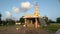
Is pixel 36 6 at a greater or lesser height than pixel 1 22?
greater

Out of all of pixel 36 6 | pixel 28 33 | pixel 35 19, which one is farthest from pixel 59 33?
pixel 35 19

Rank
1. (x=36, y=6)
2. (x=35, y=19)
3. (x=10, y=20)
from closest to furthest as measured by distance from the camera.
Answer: (x=36, y=6), (x=35, y=19), (x=10, y=20)

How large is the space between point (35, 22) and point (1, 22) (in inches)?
408

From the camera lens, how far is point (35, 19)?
28.1 m

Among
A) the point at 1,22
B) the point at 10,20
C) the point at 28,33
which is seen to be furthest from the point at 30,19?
the point at 28,33

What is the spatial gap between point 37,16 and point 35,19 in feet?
5.97

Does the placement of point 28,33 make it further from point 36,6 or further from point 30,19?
point 30,19

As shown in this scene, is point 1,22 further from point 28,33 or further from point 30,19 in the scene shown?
point 28,33

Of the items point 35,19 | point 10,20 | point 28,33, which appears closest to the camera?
point 28,33

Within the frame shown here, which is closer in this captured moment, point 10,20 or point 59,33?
point 59,33

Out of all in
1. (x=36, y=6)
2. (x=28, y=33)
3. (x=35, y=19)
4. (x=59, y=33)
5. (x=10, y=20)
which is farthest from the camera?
(x=10, y=20)

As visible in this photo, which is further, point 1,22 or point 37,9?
point 1,22

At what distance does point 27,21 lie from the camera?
2831cm

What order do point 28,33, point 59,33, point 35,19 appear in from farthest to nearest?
point 35,19 → point 28,33 → point 59,33
